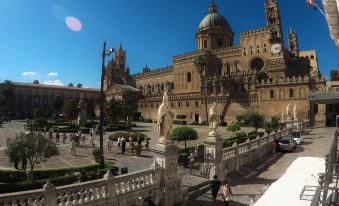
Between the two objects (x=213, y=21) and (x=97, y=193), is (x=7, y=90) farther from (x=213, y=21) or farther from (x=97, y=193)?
(x=97, y=193)

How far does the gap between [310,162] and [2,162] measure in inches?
798

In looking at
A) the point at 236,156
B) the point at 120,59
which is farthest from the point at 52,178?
the point at 120,59

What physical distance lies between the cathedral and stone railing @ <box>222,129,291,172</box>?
33569 millimetres

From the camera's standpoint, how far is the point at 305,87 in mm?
55875

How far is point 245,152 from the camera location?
65.3 feet

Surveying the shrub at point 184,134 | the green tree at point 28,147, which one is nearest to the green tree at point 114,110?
the shrub at point 184,134

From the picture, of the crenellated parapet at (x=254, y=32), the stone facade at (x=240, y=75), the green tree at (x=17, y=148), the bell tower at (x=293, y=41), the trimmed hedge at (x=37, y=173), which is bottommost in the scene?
the trimmed hedge at (x=37, y=173)

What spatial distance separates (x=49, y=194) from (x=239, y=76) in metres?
61.4

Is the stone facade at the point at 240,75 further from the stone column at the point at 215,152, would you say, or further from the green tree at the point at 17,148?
the green tree at the point at 17,148

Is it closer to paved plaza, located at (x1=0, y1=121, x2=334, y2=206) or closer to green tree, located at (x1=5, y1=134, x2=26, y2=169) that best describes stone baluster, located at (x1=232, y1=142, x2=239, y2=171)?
paved plaza, located at (x1=0, y1=121, x2=334, y2=206)

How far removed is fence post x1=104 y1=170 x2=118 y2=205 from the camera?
9.62 metres

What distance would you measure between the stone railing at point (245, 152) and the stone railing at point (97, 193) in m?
6.63

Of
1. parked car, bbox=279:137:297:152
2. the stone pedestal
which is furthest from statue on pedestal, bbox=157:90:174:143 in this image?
parked car, bbox=279:137:297:152

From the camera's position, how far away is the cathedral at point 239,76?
2303 inches
